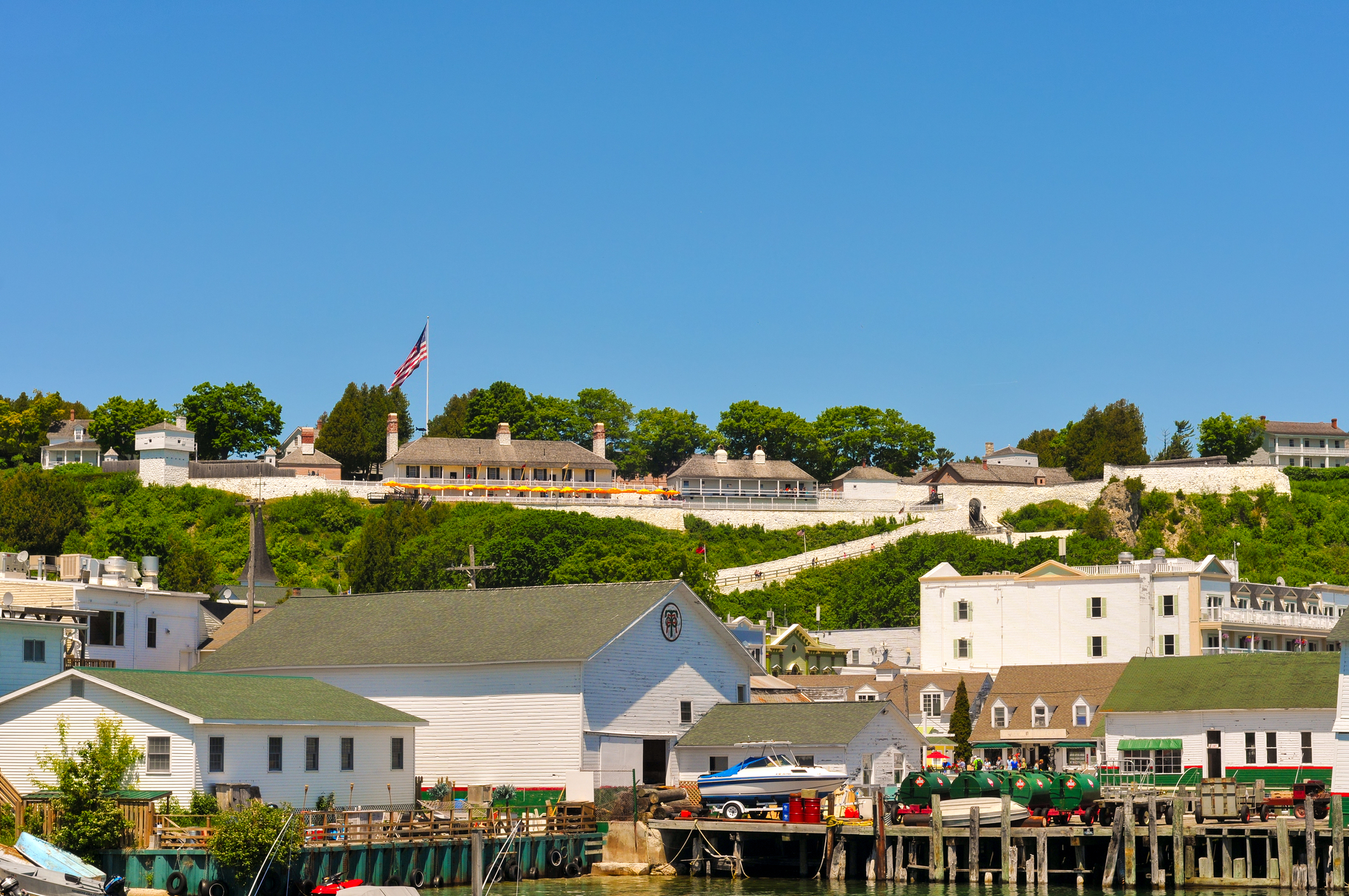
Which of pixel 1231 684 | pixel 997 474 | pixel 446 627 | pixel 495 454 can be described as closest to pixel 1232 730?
pixel 1231 684

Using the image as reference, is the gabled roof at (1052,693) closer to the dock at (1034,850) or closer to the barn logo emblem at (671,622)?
the barn logo emblem at (671,622)

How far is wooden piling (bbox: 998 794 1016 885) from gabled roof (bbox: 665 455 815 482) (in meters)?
A: 94.9

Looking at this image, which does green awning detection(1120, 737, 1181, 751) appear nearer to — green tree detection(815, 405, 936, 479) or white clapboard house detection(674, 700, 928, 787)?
white clapboard house detection(674, 700, 928, 787)

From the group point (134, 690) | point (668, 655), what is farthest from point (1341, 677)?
point (134, 690)

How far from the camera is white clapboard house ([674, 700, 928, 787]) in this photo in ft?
168

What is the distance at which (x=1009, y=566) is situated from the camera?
374 feet

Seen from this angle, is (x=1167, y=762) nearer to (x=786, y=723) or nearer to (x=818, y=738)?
(x=818, y=738)

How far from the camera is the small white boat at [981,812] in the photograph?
44594 millimetres

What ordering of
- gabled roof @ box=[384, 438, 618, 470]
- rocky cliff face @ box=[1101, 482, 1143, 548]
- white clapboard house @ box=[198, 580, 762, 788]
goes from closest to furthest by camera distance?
white clapboard house @ box=[198, 580, 762, 788] → rocky cliff face @ box=[1101, 482, 1143, 548] → gabled roof @ box=[384, 438, 618, 470]

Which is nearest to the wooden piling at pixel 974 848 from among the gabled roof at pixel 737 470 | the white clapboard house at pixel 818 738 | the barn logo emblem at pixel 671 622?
the white clapboard house at pixel 818 738

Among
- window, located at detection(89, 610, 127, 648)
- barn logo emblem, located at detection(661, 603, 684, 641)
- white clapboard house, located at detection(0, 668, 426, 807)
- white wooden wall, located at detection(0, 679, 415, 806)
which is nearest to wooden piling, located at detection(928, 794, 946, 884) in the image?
barn logo emblem, located at detection(661, 603, 684, 641)

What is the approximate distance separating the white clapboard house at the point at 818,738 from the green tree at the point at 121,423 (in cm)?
9089

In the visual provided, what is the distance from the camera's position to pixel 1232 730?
57719 millimetres

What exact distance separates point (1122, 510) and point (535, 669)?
83494 mm
